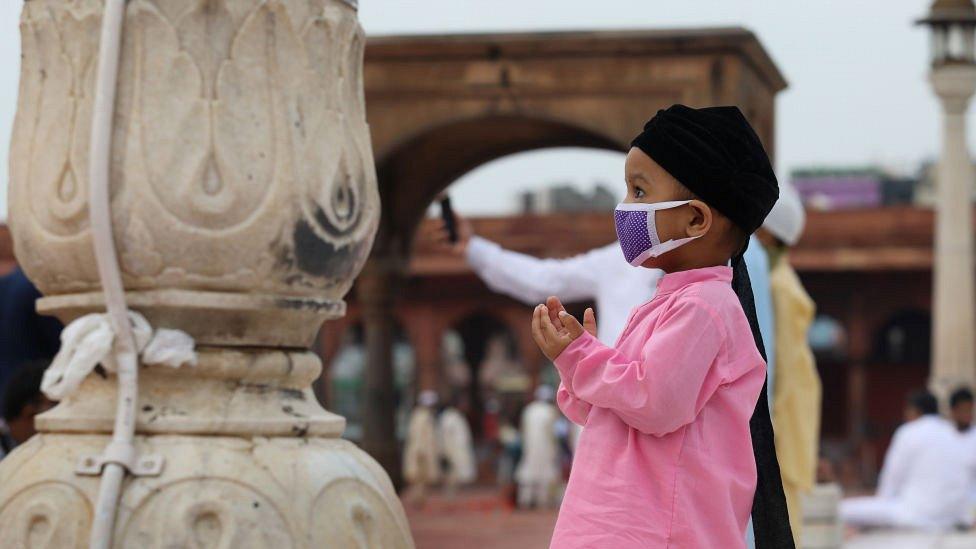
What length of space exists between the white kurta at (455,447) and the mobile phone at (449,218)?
57.3 ft

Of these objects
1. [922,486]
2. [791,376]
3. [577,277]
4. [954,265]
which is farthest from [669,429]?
[954,265]

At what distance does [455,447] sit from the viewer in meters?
22.5

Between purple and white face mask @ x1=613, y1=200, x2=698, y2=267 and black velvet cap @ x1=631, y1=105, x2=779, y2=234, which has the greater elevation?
black velvet cap @ x1=631, y1=105, x2=779, y2=234

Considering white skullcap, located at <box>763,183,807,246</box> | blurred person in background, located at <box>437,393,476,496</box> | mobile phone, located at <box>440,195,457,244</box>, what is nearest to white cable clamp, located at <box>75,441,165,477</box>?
mobile phone, located at <box>440,195,457,244</box>

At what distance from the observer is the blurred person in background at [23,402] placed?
4.36 meters

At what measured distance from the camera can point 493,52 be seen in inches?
353

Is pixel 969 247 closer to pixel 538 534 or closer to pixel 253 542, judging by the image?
pixel 538 534

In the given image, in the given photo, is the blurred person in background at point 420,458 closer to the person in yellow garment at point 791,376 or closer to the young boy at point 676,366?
the person in yellow garment at point 791,376

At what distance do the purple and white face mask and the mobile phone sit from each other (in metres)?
2.43

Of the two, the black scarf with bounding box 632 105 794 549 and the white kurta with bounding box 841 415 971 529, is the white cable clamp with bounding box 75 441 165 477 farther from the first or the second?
the white kurta with bounding box 841 415 971 529

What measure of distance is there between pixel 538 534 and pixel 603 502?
10.1 m

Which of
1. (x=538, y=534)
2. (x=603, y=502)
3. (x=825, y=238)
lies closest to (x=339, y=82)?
(x=603, y=502)

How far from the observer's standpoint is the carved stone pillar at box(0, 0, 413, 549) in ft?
9.04

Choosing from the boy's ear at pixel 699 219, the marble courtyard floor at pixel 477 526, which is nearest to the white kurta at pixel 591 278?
the boy's ear at pixel 699 219
